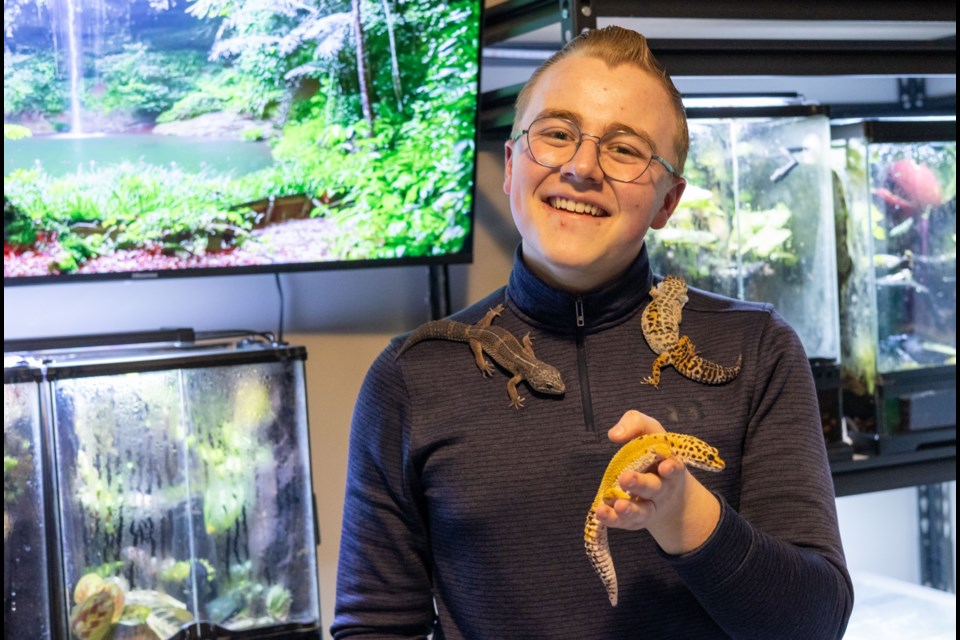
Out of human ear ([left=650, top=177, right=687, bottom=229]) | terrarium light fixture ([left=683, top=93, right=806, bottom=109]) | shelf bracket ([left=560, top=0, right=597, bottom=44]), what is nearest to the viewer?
human ear ([left=650, top=177, right=687, bottom=229])

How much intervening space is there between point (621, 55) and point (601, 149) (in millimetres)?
119

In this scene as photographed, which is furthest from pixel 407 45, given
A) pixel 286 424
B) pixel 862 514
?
pixel 862 514

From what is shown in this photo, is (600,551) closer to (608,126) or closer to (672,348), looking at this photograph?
(672,348)

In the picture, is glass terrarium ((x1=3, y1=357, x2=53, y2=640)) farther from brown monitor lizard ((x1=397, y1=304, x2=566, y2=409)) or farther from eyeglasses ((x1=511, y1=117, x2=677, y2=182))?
eyeglasses ((x1=511, y1=117, x2=677, y2=182))

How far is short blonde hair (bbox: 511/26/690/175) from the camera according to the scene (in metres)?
1.25

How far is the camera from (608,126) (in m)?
1.22

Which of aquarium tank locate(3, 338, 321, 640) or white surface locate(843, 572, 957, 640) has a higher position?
aquarium tank locate(3, 338, 321, 640)

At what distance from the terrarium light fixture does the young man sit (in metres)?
1.10

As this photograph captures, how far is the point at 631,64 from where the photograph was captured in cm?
124

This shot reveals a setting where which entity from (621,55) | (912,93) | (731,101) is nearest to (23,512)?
(621,55)

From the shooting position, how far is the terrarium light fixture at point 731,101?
7.76 ft

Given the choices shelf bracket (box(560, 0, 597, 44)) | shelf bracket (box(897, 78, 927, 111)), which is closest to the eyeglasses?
shelf bracket (box(560, 0, 597, 44))

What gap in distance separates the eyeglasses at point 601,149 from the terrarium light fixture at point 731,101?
1.16 meters

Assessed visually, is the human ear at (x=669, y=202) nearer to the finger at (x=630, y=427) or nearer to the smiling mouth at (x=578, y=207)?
the smiling mouth at (x=578, y=207)
